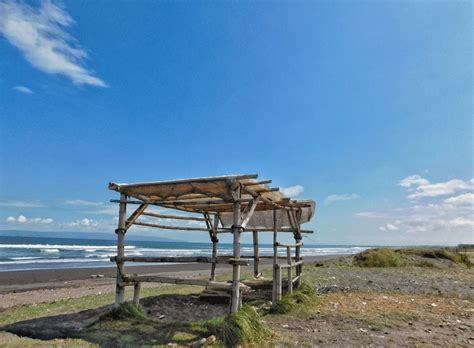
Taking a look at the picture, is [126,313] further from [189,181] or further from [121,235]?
[189,181]

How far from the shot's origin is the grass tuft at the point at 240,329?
221 inches

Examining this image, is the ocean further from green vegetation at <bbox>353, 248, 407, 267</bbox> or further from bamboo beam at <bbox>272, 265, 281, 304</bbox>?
bamboo beam at <bbox>272, 265, 281, 304</bbox>

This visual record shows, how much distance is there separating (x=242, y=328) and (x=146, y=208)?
3.61 m

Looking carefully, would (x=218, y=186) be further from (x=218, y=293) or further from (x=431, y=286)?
(x=431, y=286)

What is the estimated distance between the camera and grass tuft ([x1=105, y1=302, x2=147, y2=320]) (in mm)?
7164

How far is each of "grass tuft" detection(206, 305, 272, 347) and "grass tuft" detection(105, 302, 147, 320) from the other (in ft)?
5.95

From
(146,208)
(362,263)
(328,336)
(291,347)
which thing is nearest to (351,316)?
(328,336)

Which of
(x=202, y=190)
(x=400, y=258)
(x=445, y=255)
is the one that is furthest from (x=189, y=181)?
(x=445, y=255)

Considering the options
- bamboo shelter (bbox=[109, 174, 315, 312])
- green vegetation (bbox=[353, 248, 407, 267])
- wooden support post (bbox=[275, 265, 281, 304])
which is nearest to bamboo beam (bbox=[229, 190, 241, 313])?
bamboo shelter (bbox=[109, 174, 315, 312])

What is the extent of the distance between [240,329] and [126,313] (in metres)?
2.79

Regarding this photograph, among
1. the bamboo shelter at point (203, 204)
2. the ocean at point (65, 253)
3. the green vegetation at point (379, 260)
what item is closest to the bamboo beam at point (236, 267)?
the bamboo shelter at point (203, 204)

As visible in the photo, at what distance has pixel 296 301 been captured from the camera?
29.4 ft

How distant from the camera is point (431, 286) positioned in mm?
12797

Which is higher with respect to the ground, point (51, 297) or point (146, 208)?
point (146, 208)
